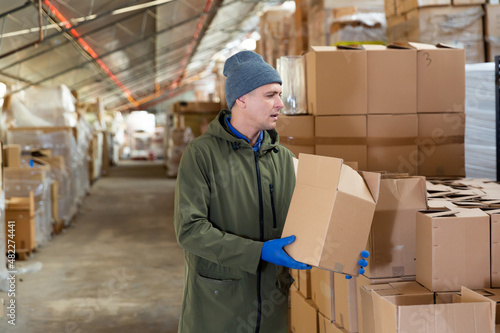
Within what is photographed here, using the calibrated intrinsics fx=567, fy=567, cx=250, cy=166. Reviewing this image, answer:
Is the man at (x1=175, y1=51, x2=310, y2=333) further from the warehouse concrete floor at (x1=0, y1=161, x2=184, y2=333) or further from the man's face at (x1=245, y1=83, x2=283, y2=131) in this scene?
the warehouse concrete floor at (x1=0, y1=161, x2=184, y2=333)

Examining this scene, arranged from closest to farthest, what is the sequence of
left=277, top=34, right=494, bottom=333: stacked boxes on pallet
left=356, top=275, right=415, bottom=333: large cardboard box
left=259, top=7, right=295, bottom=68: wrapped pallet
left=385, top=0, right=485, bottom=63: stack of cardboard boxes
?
left=356, top=275, right=415, bottom=333: large cardboard box → left=277, top=34, right=494, bottom=333: stacked boxes on pallet → left=385, top=0, right=485, bottom=63: stack of cardboard boxes → left=259, top=7, right=295, bottom=68: wrapped pallet

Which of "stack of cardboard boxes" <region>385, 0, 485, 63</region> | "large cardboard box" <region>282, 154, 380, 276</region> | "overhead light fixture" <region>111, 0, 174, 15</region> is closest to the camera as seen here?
"large cardboard box" <region>282, 154, 380, 276</region>

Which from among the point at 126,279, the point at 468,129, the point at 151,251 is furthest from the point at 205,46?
the point at 468,129

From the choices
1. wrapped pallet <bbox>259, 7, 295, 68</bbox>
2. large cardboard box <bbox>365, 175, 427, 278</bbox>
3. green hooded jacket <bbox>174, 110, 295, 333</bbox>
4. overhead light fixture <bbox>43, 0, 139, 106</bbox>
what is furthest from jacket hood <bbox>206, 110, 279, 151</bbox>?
overhead light fixture <bbox>43, 0, 139, 106</bbox>

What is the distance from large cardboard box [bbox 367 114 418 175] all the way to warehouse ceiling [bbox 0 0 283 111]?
5.19 metres

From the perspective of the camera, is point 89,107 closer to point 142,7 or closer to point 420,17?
point 142,7

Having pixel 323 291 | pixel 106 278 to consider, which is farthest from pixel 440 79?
pixel 106 278

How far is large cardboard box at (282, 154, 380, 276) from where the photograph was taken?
1620 millimetres

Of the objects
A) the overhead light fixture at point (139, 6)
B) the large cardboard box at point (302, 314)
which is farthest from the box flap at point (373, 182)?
the overhead light fixture at point (139, 6)

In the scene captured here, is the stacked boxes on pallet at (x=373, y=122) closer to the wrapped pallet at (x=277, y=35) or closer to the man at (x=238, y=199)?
the man at (x=238, y=199)

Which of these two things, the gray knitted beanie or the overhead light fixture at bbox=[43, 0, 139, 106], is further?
the overhead light fixture at bbox=[43, 0, 139, 106]

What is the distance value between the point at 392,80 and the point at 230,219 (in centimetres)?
150

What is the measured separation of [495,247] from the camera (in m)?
1.95

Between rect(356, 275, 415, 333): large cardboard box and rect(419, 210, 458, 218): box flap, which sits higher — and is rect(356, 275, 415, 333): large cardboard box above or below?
below
